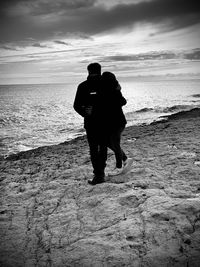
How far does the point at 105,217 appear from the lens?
3.46 meters

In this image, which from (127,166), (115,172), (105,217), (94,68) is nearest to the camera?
(105,217)

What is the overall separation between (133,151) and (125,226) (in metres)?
4.37

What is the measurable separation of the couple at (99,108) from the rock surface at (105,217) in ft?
2.70

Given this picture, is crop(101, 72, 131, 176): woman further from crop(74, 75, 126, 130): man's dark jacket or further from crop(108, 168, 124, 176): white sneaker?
crop(108, 168, 124, 176): white sneaker

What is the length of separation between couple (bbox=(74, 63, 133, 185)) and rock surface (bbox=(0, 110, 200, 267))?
82 centimetres

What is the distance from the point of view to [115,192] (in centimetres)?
421

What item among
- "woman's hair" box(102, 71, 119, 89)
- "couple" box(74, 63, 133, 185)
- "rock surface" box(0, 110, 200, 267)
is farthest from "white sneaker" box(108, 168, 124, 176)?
"woman's hair" box(102, 71, 119, 89)

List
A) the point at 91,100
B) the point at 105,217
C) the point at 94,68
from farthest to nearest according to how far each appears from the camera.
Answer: the point at 91,100 < the point at 94,68 < the point at 105,217

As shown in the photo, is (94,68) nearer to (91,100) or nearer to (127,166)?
(91,100)

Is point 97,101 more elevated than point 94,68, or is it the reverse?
point 94,68

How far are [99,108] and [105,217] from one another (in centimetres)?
197

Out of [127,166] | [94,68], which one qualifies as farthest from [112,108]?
[127,166]

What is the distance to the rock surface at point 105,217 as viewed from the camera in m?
2.69

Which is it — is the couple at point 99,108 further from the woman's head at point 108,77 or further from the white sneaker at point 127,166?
the white sneaker at point 127,166
